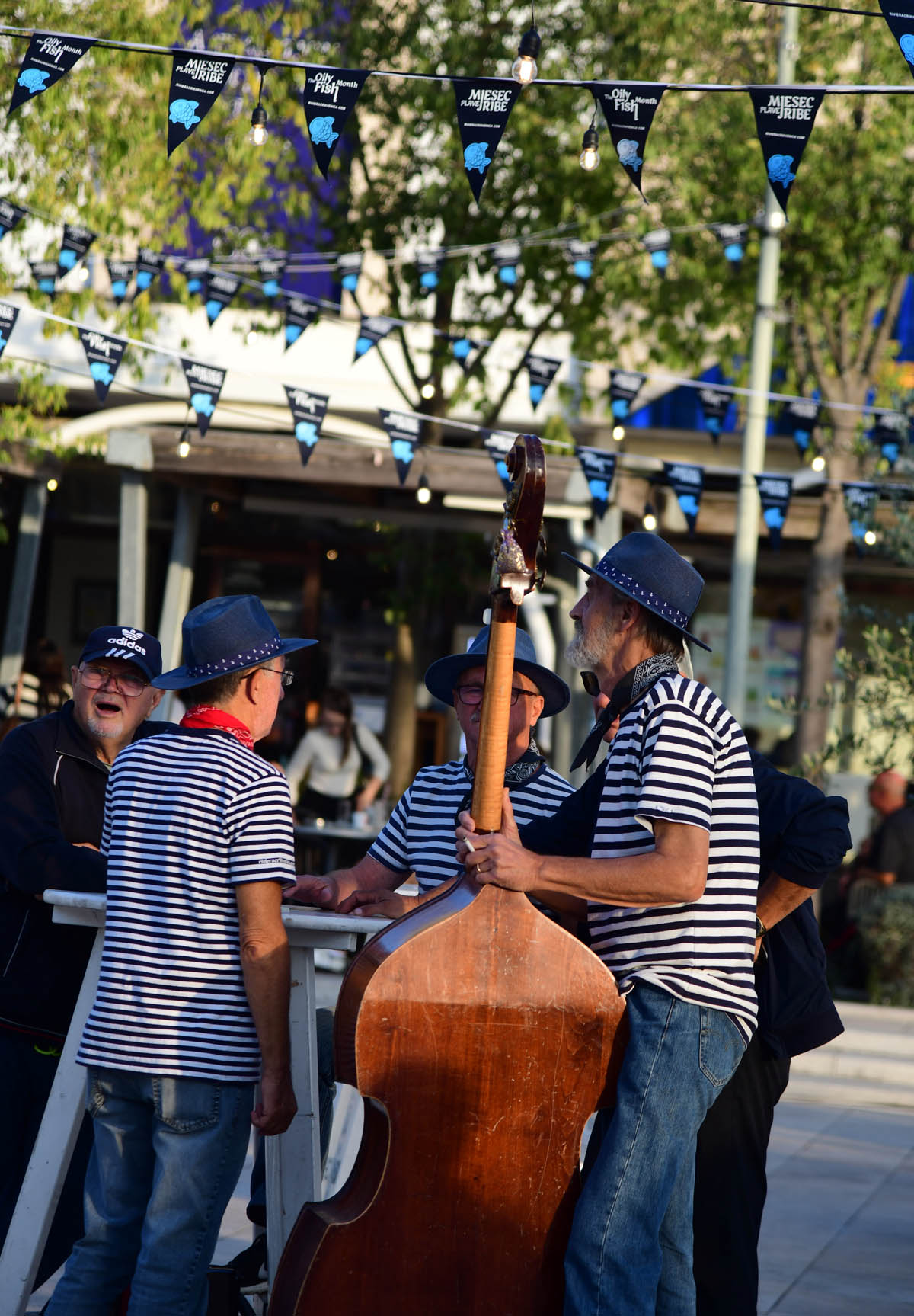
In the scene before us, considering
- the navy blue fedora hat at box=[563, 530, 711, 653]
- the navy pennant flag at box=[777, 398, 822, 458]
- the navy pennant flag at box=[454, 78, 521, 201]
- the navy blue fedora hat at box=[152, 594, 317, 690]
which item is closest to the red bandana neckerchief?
the navy blue fedora hat at box=[152, 594, 317, 690]

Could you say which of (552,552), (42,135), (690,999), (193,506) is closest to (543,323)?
(552,552)

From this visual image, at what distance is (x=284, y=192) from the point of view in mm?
14656

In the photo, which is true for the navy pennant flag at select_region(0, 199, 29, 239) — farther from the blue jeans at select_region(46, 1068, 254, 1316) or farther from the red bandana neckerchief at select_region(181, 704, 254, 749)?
the blue jeans at select_region(46, 1068, 254, 1316)

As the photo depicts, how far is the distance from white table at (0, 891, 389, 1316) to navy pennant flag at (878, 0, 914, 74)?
3238 millimetres

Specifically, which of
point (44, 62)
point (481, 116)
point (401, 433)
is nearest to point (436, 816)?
Answer: point (481, 116)

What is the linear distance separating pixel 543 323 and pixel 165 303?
3442 mm

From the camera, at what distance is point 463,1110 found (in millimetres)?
2994

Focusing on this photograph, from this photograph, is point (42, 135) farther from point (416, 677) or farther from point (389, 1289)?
point (389, 1289)

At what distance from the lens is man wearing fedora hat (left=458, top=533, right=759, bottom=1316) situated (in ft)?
9.82

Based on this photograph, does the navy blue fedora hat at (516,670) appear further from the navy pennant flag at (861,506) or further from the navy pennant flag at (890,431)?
the navy pennant flag at (890,431)

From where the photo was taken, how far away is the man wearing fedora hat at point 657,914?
2.99 m

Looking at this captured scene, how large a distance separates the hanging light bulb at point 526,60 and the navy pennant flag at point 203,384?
450cm

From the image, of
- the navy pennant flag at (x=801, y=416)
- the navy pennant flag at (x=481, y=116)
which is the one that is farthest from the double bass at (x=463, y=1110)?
the navy pennant flag at (x=801, y=416)

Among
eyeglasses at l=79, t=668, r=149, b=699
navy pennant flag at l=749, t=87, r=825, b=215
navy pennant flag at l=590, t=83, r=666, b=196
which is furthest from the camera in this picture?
navy pennant flag at l=590, t=83, r=666, b=196
